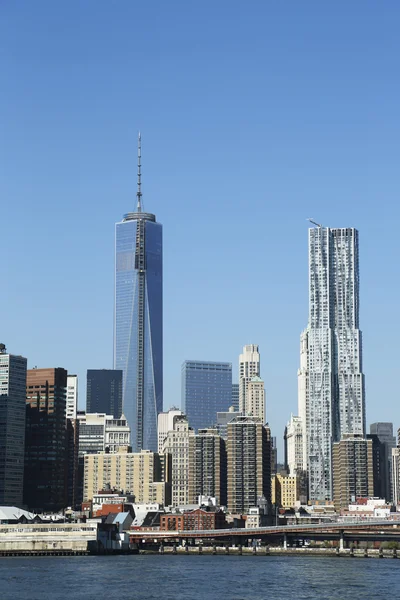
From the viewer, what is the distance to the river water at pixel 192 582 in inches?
5620

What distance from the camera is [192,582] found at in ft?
533

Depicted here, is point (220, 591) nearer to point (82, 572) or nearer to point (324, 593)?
point (324, 593)

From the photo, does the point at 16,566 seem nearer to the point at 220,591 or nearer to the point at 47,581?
the point at 47,581

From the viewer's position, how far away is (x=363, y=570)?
19100 centimetres

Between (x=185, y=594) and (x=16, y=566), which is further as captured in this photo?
(x=16, y=566)

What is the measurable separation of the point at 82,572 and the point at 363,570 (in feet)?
146

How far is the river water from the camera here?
142750mm

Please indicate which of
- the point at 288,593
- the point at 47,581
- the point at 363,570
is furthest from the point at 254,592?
the point at 363,570

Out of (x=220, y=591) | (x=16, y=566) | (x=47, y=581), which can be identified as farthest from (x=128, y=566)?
(x=220, y=591)

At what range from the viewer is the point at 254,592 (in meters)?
148

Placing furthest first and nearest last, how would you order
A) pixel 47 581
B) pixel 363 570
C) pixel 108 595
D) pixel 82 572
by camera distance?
1. pixel 363 570
2. pixel 82 572
3. pixel 47 581
4. pixel 108 595

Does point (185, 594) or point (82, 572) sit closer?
point (185, 594)

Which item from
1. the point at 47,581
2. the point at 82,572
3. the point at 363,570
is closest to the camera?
the point at 47,581

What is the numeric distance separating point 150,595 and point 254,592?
13520mm
